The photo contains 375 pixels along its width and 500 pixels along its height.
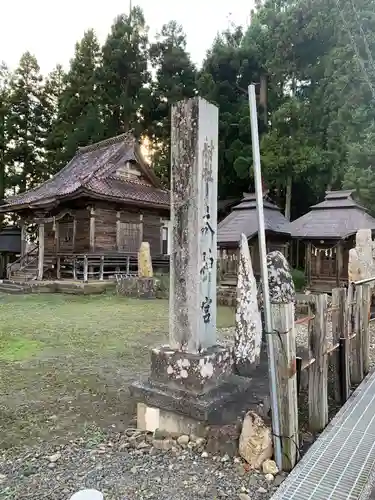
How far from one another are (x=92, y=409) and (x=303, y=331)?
19.3 feet

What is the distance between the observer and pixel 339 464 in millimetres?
2803

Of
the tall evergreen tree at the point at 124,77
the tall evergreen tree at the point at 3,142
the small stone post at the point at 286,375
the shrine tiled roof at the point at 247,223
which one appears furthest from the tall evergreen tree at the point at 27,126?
the small stone post at the point at 286,375

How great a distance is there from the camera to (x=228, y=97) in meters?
26.8

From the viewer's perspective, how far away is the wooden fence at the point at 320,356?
2.92m

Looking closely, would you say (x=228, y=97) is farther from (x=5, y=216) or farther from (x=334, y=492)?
(x=334, y=492)

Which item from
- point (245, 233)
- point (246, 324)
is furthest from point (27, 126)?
point (246, 324)

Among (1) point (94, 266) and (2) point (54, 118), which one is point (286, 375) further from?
(2) point (54, 118)

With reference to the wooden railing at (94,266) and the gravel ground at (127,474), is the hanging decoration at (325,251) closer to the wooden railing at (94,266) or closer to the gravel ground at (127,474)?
the wooden railing at (94,266)

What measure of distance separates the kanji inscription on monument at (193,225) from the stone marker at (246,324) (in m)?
0.59

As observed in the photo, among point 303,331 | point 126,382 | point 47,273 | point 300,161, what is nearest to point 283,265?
point 126,382

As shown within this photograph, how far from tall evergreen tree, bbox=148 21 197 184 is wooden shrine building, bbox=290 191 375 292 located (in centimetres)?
1353

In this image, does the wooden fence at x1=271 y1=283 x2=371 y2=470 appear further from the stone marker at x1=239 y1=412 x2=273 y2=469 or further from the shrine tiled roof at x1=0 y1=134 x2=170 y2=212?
the shrine tiled roof at x1=0 y1=134 x2=170 y2=212

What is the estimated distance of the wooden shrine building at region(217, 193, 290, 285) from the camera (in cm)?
1688

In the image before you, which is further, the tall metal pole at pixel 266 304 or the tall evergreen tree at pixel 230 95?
the tall evergreen tree at pixel 230 95
